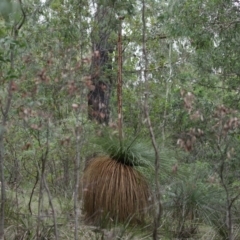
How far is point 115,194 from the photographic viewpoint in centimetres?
647

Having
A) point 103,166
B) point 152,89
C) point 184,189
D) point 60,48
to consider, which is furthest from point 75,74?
point 152,89

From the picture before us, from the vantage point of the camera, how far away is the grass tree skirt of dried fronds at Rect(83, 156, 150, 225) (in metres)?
6.41

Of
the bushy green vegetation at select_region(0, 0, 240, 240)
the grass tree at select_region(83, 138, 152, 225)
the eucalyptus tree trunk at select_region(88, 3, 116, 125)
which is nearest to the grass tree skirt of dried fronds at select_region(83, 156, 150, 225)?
the grass tree at select_region(83, 138, 152, 225)

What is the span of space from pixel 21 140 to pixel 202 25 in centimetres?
286

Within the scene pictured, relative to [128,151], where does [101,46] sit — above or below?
above

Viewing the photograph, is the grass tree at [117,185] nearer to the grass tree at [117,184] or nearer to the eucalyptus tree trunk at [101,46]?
the grass tree at [117,184]

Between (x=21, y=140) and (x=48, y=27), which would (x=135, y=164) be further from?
(x=48, y=27)

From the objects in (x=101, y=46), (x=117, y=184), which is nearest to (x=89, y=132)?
(x=117, y=184)

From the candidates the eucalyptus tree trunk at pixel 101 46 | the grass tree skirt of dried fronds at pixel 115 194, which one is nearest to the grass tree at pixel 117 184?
the grass tree skirt of dried fronds at pixel 115 194

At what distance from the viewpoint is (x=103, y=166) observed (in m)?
6.71

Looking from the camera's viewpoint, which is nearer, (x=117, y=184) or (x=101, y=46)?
(x=117, y=184)

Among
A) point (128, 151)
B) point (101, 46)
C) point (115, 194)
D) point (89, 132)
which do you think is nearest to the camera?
point (89, 132)

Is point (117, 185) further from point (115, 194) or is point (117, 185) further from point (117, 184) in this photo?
point (115, 194)

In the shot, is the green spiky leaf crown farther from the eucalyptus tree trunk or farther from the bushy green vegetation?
the eucalyptus tree trunk
